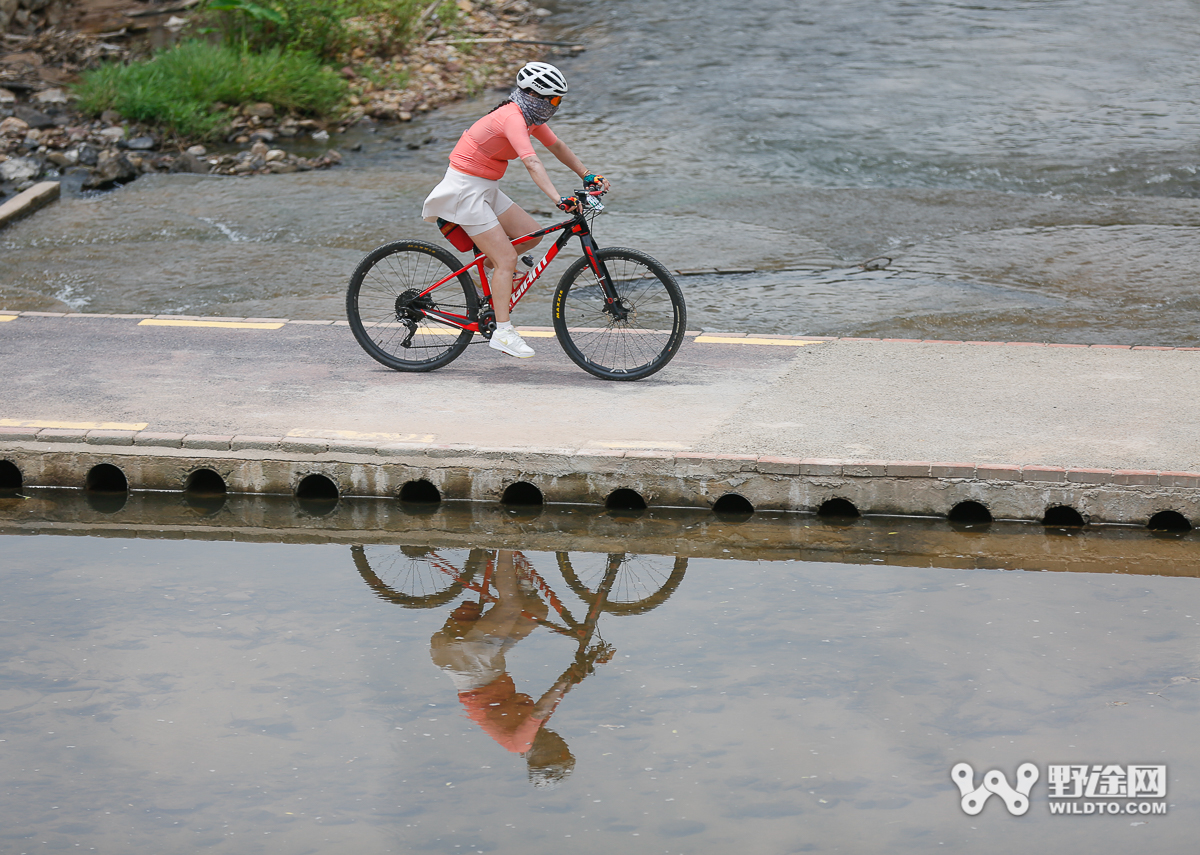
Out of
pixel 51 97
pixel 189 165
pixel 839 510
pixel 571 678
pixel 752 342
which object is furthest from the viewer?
pixel 51 97

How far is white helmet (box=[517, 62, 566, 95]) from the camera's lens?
24.1 ft

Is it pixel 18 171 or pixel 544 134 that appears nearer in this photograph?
pixel 544 134

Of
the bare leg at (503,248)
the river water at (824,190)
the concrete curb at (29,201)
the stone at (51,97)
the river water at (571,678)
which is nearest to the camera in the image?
the river water at (571,678)

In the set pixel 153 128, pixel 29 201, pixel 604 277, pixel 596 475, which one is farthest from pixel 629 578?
pixel 153 128

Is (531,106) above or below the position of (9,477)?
above

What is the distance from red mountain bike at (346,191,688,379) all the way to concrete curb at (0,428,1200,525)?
5.19ft

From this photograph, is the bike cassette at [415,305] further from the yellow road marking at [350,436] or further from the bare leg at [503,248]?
the yellow road marking at [350,436]

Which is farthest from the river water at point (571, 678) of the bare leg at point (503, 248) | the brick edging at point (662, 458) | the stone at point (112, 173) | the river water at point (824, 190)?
the stone at point (112, 173)

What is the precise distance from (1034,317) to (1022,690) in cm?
606

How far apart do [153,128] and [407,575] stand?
1317 centimetres

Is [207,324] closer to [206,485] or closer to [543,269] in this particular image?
[206,485]

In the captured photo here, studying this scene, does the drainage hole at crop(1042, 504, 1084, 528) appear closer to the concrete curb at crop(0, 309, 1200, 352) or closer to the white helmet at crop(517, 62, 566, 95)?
the concrete curb at crop(0, 309, 1200, 352)

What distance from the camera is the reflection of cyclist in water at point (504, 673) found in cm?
433

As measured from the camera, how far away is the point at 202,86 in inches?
688
